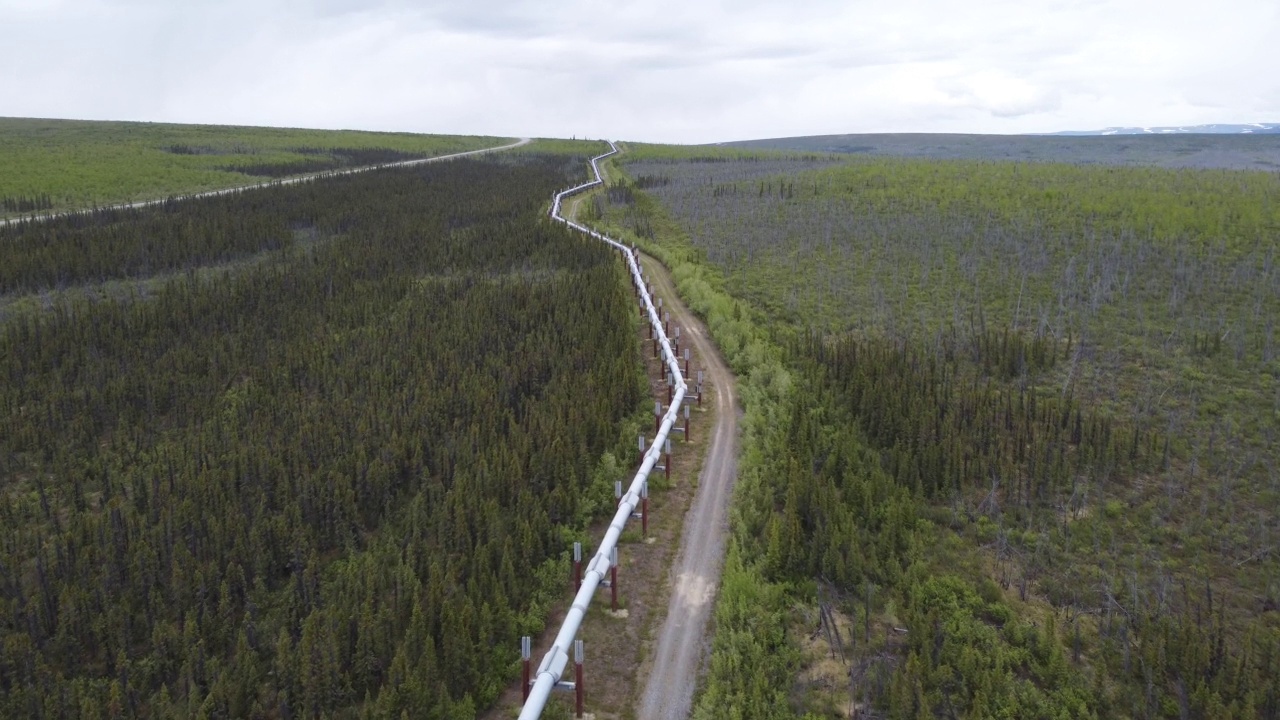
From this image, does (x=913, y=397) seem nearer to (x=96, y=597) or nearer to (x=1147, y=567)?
(x=1147, y=567)

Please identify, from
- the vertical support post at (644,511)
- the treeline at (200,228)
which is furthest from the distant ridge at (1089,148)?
the vertical support post at (644,511)

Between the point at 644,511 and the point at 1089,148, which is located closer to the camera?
the point at 644,511

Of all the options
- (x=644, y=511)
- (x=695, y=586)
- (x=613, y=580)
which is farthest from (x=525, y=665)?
(x=644, y=511)

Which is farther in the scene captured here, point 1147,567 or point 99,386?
point 99,386

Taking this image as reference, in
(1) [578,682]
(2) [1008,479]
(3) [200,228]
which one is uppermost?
(3) [200,228]

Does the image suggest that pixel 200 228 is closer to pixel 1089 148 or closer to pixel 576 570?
pixel 576 570

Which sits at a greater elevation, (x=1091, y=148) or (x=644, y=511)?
(x=1091, y=148)

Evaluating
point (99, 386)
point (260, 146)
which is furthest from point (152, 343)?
point (260, 146)
